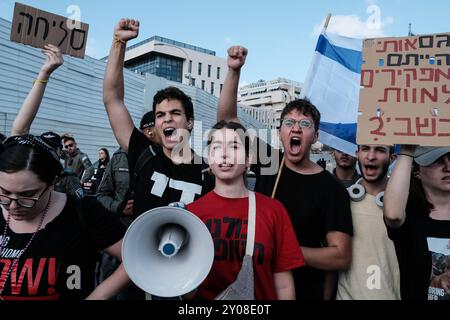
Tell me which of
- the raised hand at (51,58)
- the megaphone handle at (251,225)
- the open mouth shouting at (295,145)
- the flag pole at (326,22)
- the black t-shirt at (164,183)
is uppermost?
the flag pole at (326,22)

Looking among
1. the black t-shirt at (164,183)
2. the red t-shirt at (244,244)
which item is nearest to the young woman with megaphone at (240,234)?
the red t-shirt at (244,244)

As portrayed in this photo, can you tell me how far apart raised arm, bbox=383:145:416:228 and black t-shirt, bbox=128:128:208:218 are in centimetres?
108

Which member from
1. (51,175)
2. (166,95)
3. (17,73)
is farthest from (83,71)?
(51,175)

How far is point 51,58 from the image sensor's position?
109 inches

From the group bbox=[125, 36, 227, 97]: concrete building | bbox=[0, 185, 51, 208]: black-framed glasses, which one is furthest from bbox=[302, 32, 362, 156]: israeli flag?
bbox=[125, 36, 227, 97]: concrete building

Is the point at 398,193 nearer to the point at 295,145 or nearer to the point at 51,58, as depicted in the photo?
the point at 295,145

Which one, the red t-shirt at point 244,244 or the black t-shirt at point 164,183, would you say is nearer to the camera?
the red t-shirt at point 244,244

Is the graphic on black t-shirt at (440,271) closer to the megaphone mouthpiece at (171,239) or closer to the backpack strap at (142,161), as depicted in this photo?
the megaphone mouthpiece at (171,239)

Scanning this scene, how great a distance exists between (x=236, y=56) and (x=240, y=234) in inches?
52.7

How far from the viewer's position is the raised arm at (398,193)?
6.49 feet

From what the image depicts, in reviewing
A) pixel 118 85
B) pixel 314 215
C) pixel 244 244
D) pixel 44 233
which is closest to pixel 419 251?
pixel 314 215

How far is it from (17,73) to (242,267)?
11.0 metres

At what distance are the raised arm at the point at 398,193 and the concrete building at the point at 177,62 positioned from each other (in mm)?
63406

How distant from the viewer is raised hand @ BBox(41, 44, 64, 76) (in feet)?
8.79
